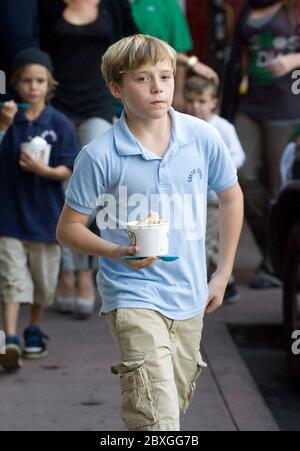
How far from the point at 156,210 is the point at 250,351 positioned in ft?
10.7

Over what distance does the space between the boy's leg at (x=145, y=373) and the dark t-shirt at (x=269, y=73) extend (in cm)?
469

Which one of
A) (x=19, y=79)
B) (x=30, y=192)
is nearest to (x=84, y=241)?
(x=30, y=192)

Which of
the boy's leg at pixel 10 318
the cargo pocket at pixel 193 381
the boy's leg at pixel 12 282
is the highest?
the cargo pocket at pixel 193 381


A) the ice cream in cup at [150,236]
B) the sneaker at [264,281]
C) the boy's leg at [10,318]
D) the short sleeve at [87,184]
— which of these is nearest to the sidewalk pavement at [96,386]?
the boy's leg at [10,318]

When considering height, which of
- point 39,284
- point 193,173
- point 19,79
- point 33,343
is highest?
point 19,79

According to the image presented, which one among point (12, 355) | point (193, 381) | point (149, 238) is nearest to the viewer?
point (149, 238)

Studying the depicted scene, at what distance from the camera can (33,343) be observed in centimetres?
738

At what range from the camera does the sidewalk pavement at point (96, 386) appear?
20.1ft

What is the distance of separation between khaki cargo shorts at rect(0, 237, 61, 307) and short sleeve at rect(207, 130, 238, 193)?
104 inches

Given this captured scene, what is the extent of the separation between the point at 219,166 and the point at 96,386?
231 cm

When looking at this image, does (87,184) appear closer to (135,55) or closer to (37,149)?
(135,55)

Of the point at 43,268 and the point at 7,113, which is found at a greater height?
the point at 7,113

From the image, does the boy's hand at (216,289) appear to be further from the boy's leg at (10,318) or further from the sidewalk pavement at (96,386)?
the boy's leg at (10,318)

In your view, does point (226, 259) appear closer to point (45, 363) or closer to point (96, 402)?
point (96, 402)
